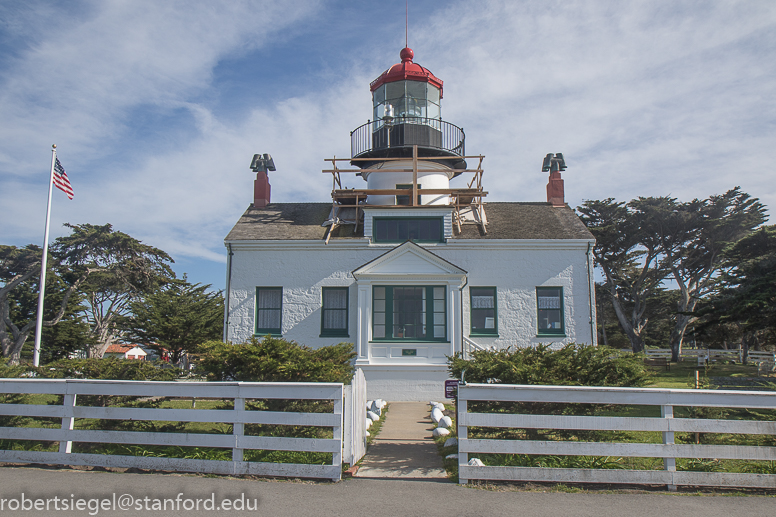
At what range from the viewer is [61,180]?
1977 cm

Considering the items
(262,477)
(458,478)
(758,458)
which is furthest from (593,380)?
(262,477)

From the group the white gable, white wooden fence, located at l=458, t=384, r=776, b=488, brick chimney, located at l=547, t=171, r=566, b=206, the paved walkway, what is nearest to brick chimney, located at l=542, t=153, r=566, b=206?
brick chimney, located at l=547, t=171, r=566, b=206

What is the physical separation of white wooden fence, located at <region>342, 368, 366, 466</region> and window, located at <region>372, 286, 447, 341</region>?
871 centimetres

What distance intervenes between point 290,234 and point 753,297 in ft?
47.9

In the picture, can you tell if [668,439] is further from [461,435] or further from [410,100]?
[410,100]

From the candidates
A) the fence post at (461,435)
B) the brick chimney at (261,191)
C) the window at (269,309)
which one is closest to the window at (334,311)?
the window at (269,309)

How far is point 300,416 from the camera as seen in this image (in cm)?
648

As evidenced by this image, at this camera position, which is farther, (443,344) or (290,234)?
(290,234)

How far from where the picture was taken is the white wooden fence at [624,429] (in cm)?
611

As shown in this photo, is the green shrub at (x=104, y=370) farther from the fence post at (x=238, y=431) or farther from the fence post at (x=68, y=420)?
the fence post at (x=238, y=431)

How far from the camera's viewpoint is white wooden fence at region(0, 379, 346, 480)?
21.1ft

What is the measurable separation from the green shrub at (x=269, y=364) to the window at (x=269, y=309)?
321 inches

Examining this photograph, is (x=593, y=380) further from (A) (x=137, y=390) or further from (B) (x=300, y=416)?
(A) (x=137, y=390)

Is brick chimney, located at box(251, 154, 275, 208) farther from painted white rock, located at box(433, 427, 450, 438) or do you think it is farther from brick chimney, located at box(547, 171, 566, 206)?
painted white rock, located at box(433, 427, 450, 438)
